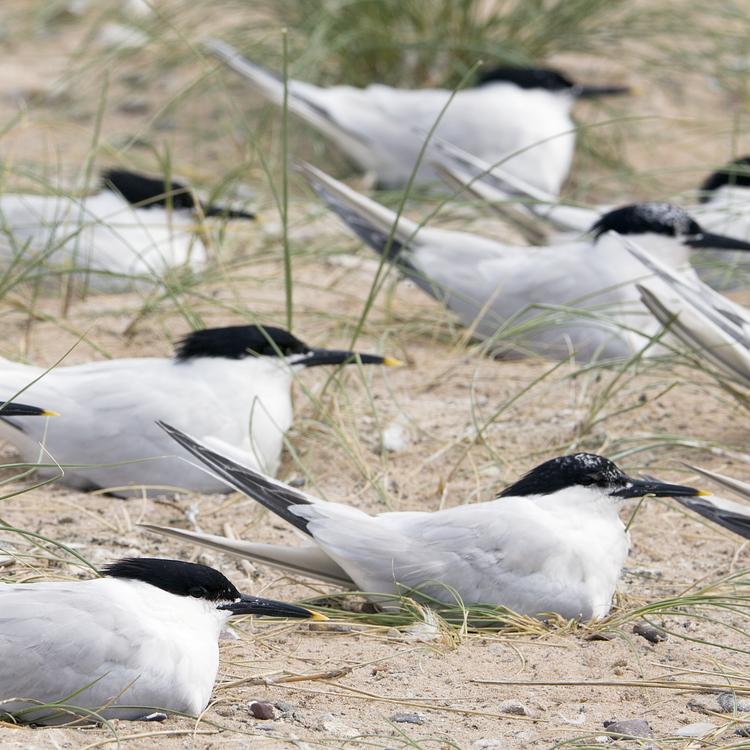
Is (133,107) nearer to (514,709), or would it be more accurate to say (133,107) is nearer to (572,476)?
(572,476)

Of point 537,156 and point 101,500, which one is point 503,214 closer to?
point 537,156

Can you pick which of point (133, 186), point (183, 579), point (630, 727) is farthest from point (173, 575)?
point (133, 186)

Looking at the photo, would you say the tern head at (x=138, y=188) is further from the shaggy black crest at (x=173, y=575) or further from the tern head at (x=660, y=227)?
the shaggy black crest at (x=173, y=575)

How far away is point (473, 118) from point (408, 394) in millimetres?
1944

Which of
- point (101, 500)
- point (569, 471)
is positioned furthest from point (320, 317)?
point (569, 471)

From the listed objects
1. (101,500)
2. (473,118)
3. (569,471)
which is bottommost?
(101,500)

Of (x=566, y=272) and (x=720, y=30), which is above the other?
(x=720, y=30)

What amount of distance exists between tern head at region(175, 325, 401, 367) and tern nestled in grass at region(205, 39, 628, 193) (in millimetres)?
2019

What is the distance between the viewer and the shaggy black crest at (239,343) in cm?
344

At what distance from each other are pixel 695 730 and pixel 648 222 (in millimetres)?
2127

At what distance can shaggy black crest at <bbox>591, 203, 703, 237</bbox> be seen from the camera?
Result: 416 centimetres

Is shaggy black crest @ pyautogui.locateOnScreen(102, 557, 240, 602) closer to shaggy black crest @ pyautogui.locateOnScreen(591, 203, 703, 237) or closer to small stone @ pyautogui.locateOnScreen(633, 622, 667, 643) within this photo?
small stone @ pyautogui.locateOnScreen(633, 622, 667, 643)

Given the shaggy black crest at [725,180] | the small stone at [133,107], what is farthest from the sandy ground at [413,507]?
the small stone at [133,107]

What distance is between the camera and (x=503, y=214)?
450cm
